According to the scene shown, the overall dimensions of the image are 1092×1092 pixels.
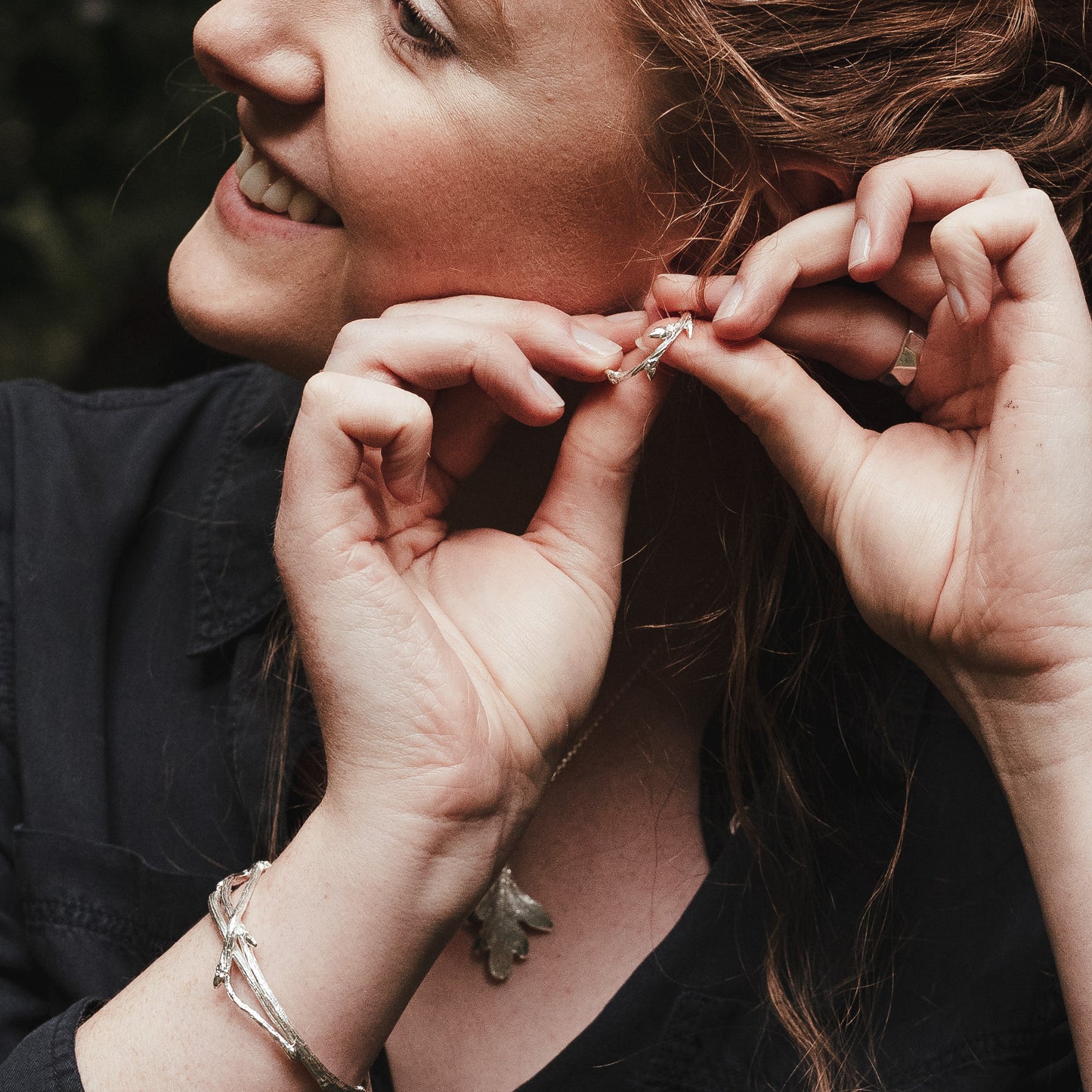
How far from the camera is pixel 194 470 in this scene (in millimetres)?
1646

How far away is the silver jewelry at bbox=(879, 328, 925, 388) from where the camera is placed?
1.18 meters

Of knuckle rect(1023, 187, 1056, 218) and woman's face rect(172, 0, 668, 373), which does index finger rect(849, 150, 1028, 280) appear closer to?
knuckle rect(1023, 187, 1056, 218)

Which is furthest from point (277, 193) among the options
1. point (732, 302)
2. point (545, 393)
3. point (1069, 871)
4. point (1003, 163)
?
point (1069, 871)

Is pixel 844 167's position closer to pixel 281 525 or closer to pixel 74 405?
pixel 281 525

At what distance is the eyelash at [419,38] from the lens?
111 centimetres

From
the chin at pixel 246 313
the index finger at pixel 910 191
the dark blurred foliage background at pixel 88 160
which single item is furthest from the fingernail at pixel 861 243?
the dark blurred foliage background at pixel 88 160

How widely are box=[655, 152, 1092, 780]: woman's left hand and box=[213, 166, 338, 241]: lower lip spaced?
1.33 feet

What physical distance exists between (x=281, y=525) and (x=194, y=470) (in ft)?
1.88

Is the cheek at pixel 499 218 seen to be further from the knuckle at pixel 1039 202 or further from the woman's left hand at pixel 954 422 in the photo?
the knuckle at pixel 1039 202

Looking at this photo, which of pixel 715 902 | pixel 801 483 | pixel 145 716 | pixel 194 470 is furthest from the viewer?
pixel 194 470

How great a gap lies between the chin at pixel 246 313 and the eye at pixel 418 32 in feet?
0.97

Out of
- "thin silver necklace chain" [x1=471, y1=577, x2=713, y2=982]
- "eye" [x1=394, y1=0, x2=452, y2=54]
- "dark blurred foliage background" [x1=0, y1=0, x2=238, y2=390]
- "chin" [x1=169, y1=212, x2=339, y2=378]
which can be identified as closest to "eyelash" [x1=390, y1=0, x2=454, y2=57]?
"eye" [x1=394, y1=0, x2=452, y2=54]

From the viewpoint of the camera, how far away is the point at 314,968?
41.2 inches

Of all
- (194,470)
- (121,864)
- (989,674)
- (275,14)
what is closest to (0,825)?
(121,864)
